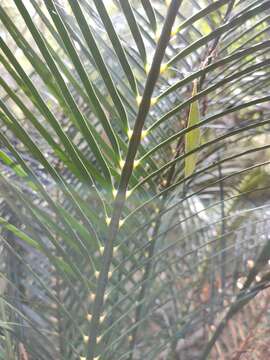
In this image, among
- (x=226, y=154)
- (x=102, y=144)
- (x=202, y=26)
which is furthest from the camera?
(x=226, y=154)

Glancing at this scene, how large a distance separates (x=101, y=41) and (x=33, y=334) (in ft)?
1.19

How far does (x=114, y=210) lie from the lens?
1.85 ft

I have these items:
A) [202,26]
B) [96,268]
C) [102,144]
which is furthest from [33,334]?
[202,26]

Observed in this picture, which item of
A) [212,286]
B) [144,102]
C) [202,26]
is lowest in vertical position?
[212,286]

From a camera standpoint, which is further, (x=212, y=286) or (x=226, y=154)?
(x=226, y=154)

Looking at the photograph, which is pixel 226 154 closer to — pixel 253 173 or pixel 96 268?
pixel 253 173

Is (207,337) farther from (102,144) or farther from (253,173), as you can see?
(102,144)

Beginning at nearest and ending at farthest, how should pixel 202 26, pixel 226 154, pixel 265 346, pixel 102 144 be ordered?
pixel 102 144 < pixel 265 346 < pixel 202 26 < pixel 226 154

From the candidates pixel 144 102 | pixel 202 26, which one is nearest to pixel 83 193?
pixel 202 26

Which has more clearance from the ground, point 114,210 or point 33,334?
point 114,210

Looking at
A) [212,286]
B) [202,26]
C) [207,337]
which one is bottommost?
[207,337]

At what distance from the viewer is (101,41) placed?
0.64 m

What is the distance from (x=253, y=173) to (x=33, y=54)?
87 cm

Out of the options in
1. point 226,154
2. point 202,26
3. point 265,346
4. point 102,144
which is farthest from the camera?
point 226,154
